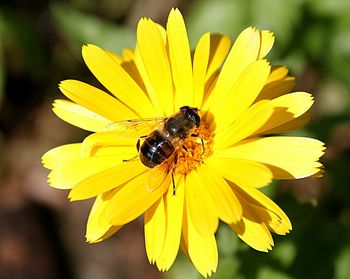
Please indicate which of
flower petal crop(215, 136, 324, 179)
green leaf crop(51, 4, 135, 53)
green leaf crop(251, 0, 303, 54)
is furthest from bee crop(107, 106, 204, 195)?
green leaf crop(251, 0, 303, 54)

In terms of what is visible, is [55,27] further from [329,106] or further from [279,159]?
[279,159]

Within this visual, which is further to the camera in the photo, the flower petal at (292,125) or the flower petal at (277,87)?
the flower petal at (277,87)

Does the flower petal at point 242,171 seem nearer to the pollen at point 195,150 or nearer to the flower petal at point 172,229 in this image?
the pollen at point 195,150

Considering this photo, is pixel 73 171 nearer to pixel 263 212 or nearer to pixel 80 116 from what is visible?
pixel 80 116

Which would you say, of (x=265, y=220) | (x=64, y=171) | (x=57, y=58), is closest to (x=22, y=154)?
(x=57, y=58)

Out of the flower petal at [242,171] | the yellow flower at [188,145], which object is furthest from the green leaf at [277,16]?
the flower petal at [242,171]

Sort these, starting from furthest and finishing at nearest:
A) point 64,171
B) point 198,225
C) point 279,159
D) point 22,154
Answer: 1. point 22,154
2. point 64,171
3. point 279,159
4. point 198,225

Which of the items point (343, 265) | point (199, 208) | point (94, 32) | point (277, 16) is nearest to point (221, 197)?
point (199, 208)
